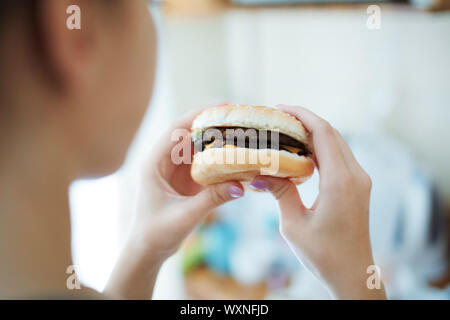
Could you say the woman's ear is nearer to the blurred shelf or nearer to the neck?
the neck

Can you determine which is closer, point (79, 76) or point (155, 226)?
point (79, 76)

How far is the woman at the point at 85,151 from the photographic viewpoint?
0.48 metres

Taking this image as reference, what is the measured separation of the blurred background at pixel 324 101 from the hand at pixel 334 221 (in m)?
0.68

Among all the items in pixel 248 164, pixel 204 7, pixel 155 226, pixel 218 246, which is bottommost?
pixel 218 246

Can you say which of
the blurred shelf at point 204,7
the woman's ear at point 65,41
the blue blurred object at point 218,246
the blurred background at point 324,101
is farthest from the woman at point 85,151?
the blue blurred object at point 218,246

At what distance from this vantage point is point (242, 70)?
182 cm

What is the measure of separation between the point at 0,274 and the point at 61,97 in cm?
31

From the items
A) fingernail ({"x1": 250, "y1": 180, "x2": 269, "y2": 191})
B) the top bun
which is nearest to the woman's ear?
the top bun

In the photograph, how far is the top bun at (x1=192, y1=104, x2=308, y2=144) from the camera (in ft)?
1.98

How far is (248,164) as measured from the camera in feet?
1.87

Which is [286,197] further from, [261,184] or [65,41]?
[65,41]

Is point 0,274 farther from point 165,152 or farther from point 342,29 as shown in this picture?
point 342,29

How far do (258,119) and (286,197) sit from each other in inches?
6.5

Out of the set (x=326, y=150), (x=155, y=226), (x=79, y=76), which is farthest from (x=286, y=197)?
(x=79, y=76)
